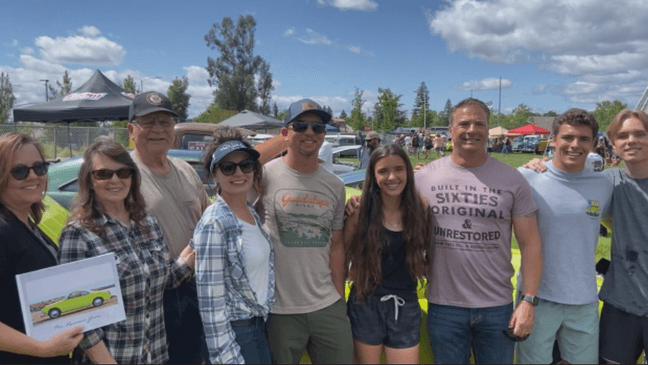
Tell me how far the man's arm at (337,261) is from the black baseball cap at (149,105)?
1.24 metres

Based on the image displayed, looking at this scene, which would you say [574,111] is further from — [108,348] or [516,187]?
[108,348]

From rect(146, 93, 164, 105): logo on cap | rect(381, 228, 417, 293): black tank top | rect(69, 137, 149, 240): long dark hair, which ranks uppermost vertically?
rect(146, 93, 164, 105): logo on cap

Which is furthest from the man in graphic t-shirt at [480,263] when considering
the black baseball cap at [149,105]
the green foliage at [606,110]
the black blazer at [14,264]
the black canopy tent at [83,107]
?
the green foliage at [606,110]

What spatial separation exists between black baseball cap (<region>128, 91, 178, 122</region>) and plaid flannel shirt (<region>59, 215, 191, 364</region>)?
0.72m

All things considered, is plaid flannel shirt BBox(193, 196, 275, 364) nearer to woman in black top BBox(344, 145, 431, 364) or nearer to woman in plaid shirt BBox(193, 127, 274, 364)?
woman in plaid shirt BBox(193, 127, 274, 364)

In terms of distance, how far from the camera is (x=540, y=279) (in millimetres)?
2299

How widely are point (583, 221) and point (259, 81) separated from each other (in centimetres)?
5034

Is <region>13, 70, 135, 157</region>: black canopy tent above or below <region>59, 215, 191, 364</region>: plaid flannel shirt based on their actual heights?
above

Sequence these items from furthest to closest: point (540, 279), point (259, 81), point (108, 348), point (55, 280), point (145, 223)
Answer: point (259, 81) < point (540, 279) < point (145, 223) < point (108, 348) < point (55, 280)

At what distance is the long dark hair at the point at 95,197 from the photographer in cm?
180

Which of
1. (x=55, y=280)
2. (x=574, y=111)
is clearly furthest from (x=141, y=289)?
(x=574, y=111)

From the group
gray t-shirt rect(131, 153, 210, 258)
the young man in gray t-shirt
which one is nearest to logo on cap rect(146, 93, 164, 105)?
gray t-shirt rect(131, 153, 210, 258)

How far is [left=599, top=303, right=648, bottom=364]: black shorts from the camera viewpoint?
2338 millimetres

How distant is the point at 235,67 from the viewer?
1938 inches
